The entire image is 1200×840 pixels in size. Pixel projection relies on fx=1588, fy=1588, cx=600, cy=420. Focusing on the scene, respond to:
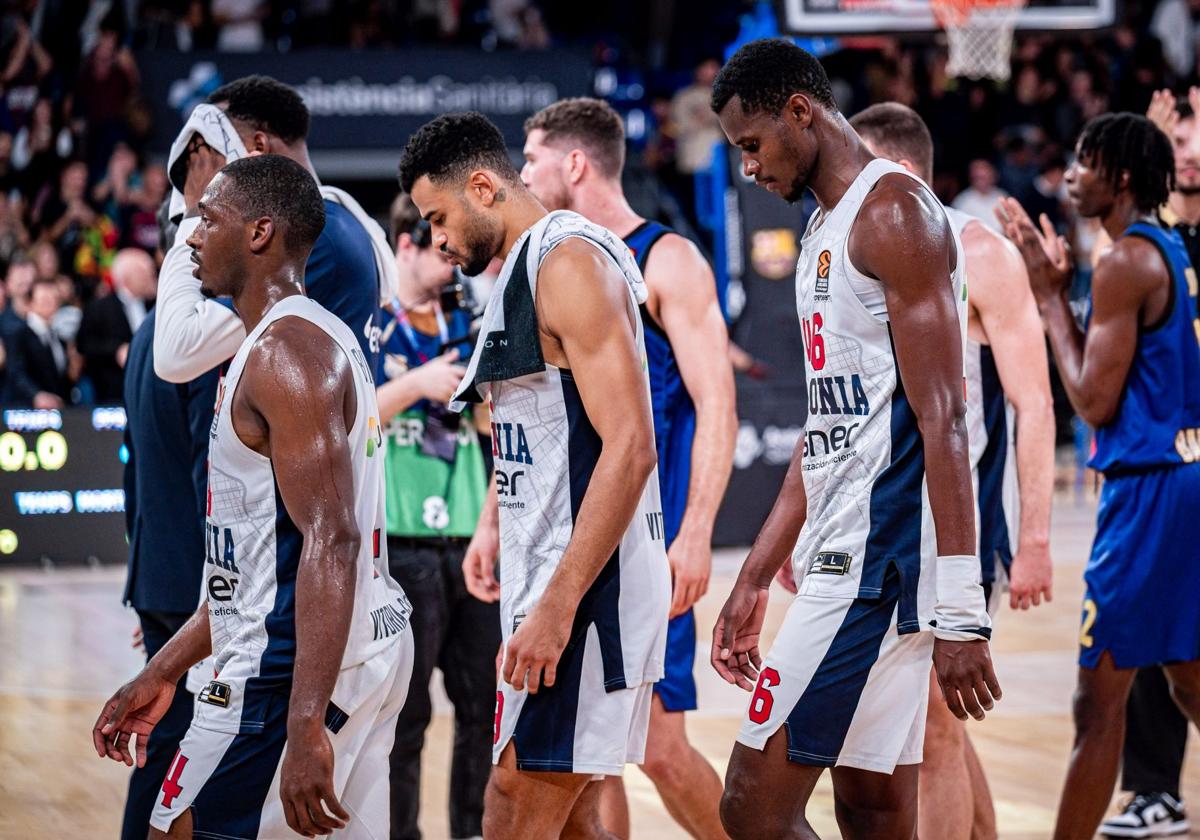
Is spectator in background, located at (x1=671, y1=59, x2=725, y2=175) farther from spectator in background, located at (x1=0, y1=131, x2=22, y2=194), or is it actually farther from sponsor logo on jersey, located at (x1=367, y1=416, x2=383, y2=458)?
sponsor logo on jersey, located at (x1=367, y1=416, x2=383, y2=458)

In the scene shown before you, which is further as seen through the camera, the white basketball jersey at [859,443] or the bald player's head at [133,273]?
the bald player's head at [133,273]

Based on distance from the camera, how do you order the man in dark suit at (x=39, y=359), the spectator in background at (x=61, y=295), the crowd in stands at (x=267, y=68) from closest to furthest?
the man in dark suit at (x=39, y=359) → the crowd in stands at (x=267, y=68) → the spectator in background at (x=61, y=295)

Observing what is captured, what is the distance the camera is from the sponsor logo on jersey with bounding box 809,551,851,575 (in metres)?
3.39

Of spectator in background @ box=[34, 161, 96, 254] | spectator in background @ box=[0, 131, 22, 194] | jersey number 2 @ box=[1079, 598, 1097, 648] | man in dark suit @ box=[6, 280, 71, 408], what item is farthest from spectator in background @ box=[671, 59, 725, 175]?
jersey number 2 @ box=[1079, 598, 1097, 648]

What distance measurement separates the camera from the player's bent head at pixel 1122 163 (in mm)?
4938

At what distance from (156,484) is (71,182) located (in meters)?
11.8

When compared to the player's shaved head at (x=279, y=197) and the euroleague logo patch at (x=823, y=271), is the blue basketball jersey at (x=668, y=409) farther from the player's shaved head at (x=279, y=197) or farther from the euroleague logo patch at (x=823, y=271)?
the player's shaved head at (x=279, y=197)

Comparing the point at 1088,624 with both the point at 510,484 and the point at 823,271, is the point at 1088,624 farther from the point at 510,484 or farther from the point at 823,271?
the point at 510,484

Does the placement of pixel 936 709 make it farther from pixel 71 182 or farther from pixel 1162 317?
pixel 71 182

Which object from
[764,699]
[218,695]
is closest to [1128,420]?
[764,699]

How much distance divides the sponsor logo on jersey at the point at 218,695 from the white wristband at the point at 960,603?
141 cm

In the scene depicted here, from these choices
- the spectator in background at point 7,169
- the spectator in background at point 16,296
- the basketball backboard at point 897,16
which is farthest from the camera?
the spectator in background at point 7,169

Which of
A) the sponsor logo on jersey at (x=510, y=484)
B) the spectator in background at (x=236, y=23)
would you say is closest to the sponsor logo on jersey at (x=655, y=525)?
the sponsor logo on jersey at (x=510, y=484)

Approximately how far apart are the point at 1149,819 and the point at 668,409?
2.30 m
